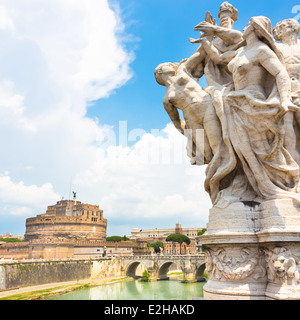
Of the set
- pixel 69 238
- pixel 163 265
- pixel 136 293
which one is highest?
pixel 69 238

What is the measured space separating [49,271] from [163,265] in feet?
59.8

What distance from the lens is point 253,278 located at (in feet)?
12.3

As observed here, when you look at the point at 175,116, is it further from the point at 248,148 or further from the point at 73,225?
the point at 73,225

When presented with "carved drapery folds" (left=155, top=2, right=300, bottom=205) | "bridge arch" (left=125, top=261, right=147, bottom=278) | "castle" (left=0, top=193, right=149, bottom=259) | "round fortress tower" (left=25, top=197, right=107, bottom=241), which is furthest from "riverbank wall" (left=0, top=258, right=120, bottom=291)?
"carved drapery folds" (left=155, top=2, right=300, bottom=205)

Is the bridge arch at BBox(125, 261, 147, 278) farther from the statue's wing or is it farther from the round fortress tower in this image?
the statue's wing

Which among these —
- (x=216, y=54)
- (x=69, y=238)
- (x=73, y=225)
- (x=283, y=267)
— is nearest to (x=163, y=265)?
(x=69, y=238)

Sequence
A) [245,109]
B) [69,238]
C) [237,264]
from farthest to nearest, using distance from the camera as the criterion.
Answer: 1. [69,238]
2. [245,109]
3. [237,264]

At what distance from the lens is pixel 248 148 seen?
4.22 metres

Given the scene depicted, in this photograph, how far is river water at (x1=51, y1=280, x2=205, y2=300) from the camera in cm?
3209

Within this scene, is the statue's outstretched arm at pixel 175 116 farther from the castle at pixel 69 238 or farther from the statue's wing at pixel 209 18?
the castle at pixel 69 238

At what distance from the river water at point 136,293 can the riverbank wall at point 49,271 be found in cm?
573

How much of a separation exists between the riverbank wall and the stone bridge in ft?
8.37
